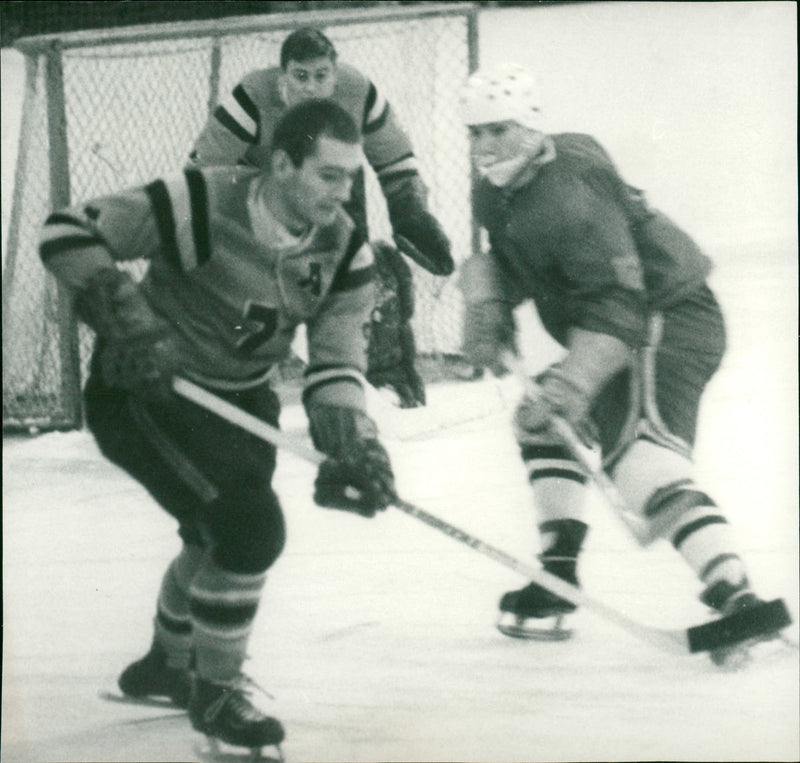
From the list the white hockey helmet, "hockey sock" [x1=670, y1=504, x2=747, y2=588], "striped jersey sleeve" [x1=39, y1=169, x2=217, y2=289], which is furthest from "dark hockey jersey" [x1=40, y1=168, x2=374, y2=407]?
"hockey sock" [x1=670, y1=504, x2=747, y2=588]

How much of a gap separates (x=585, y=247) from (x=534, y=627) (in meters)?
0.73

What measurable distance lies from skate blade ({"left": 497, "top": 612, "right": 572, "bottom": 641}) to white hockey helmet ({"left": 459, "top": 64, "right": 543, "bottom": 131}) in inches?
36.7

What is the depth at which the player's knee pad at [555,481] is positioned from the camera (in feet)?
→ 9.21

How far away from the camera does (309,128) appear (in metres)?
2.58

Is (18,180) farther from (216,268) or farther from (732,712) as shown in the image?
(732,712)

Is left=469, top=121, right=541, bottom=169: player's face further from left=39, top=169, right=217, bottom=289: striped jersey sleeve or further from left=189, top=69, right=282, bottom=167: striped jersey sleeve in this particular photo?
left=39, top=169, right=217, bottom=289: striped jersey sleeve

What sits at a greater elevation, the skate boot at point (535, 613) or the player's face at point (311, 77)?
the player's face at point (311, 77)

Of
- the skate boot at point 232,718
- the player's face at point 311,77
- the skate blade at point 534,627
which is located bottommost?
the skate boot at point 232,718

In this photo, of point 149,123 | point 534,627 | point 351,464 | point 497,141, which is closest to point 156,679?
point 351,464

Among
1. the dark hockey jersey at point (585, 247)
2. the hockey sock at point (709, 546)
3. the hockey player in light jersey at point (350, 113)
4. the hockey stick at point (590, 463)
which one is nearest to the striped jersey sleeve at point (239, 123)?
the hockey player in light jersey at point (350, 113)

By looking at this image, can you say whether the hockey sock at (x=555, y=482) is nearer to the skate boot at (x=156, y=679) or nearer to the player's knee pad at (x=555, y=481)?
the player's knee pad at (x=555, y=481)

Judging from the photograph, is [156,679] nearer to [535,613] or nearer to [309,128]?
[535,613]

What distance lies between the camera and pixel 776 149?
9.19 feet

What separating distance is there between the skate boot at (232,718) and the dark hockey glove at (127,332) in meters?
0.58
